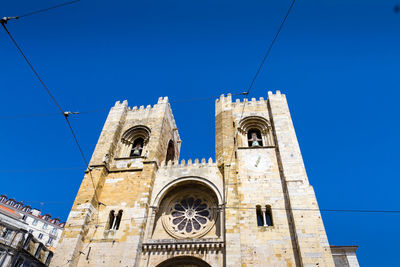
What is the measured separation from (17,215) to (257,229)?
1607 inches

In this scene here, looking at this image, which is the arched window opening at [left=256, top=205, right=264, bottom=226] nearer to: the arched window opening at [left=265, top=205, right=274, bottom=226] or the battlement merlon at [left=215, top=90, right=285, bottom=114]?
the arched window opening at [left=265, top=205, right=274, bottom=226]

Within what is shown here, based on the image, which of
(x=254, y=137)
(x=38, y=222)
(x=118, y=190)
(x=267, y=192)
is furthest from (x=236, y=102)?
(x=38, y=222)

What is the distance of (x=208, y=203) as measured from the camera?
1548 centimetres

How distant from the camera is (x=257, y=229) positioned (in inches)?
503

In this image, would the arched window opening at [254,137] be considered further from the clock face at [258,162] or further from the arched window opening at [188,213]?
the arched window opening at [188,213]

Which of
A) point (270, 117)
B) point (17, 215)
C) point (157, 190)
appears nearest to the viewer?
point (157, 190)

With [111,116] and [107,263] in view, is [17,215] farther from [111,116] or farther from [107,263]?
[107,263]

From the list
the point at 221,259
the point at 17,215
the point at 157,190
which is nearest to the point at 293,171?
the point at 221,259

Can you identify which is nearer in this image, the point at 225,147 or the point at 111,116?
the point at 225,147

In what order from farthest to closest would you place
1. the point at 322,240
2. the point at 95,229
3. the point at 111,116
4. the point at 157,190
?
the point at 111,116 → the point at 157,190 → the point at 95,229 → the point at 322,240

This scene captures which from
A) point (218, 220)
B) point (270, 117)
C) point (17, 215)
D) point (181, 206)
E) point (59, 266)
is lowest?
point (59, 266)

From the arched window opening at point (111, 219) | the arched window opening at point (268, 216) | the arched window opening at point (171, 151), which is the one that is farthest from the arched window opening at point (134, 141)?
the arched window opening at point (268, 216)

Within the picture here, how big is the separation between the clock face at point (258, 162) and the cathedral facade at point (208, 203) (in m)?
0.06

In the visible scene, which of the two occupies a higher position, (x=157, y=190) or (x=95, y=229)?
(x=157, y=190)
